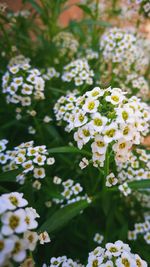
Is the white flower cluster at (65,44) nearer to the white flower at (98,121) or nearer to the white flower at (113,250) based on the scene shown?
the white flower at (98,121)

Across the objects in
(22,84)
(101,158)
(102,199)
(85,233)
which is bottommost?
(85,233)

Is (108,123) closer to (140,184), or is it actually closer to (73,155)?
(140,184)

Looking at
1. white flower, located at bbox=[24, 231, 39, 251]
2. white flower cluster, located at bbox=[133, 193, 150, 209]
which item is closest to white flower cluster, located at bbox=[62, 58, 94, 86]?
white flower cluster, located at bbox=[133, 193, 150, 209]

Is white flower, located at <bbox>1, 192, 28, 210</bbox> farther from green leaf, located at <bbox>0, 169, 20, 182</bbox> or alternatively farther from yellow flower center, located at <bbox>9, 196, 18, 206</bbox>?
green leaf, located at <bbox>0, 169, 20, 182</bbox>

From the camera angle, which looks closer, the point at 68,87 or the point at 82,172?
the point at 82,172

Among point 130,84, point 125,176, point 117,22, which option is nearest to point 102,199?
point 125,176

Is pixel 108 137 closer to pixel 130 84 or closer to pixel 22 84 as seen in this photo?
pixel 22 84

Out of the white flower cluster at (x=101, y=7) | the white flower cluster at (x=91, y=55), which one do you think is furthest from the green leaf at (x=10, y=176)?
the white flower cluster at (x=101, y=7)
